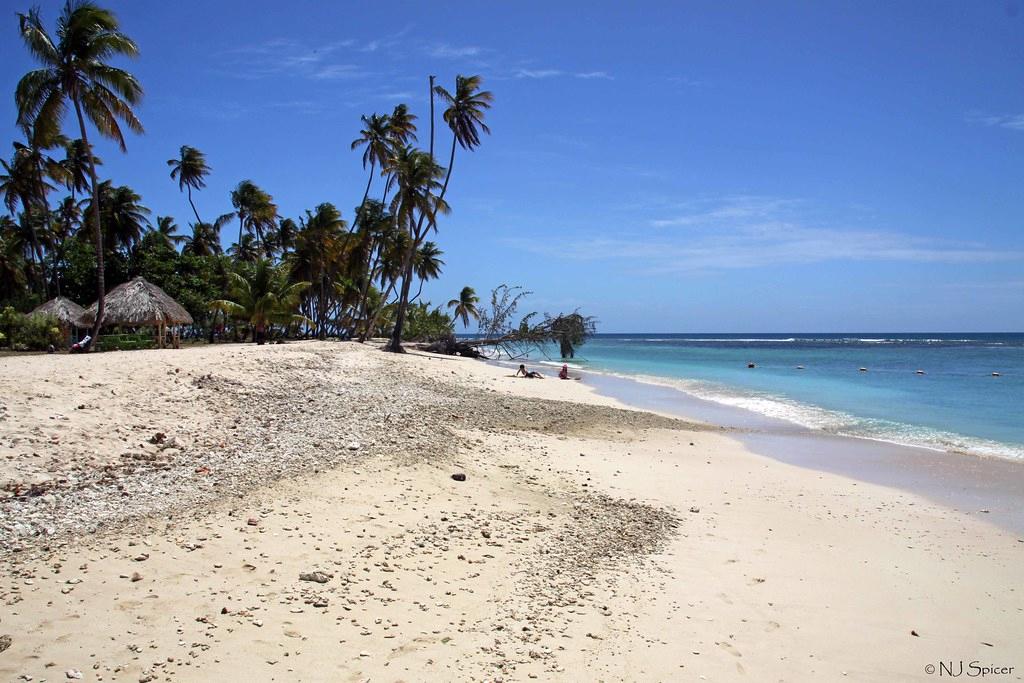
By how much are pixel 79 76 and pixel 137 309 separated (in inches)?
326

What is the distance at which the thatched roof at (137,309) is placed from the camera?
79.2ft

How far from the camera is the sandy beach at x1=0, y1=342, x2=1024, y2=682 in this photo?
436 centimetres

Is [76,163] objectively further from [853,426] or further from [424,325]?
[853,426]

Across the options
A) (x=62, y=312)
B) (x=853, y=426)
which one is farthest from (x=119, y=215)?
(x=853, y=426)

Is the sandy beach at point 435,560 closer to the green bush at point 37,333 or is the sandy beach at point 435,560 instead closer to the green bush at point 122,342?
the green bush at point 122,342

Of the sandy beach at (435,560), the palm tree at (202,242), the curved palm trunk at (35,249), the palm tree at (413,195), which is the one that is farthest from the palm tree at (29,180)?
the sandy beach at (435,560)

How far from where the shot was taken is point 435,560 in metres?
5.80

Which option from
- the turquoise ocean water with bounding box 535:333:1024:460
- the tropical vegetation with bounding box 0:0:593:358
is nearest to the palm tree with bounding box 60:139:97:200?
the tropical vegetation with bounding box 0:0:593:358

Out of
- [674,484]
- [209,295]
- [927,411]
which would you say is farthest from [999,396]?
[209,295]

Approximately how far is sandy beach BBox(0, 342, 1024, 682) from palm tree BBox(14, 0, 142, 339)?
13.9 m

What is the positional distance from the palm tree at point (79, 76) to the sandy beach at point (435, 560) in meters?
13.9

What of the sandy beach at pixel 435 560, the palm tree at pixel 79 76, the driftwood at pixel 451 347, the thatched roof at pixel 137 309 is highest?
the palm tree at pixel 79 76

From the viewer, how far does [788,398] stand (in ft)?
79.6

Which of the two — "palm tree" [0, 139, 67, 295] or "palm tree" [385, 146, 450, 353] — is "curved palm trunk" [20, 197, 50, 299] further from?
"palm tree" [385, 146, 450, 353]
